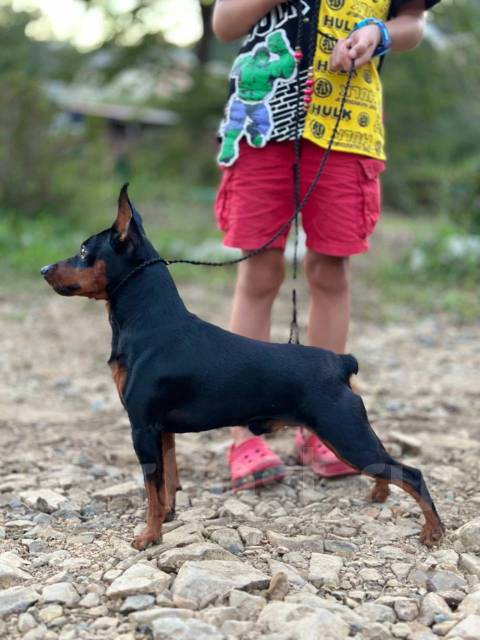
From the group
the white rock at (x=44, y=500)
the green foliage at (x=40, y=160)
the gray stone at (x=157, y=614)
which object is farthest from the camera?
the green foliage at (x=40, y=160)

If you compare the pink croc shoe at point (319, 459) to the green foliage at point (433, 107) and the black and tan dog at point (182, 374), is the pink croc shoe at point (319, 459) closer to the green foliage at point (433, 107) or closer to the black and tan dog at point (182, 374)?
the black and tan dog at point (182, 374)

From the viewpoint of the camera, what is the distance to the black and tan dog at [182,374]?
259 cm

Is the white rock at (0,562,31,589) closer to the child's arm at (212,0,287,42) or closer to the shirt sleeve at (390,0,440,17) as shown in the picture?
the child's arm at (212,0,287,42)

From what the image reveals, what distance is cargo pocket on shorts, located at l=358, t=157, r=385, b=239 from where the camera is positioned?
318 cm

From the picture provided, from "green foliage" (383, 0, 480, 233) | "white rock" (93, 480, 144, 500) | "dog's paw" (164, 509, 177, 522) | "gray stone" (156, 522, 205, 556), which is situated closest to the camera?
"gray stone" (156, 522, 205, 556)

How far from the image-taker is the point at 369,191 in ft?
10.5

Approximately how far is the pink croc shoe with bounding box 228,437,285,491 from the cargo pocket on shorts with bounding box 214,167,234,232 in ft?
2.96

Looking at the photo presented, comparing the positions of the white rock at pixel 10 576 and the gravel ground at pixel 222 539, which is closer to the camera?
the gravel ground at pixel 222 539

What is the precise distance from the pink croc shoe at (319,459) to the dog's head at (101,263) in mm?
1069

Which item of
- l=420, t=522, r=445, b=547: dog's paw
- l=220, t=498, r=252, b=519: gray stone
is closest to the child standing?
l=220, t=498, r=252, b=519: gray stone

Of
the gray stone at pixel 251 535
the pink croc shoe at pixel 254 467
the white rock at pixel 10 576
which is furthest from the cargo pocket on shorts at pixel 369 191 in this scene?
the white rock at pixel 10 576

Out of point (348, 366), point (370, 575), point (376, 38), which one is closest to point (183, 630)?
point (370, 575)

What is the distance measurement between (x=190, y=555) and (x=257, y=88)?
1.75 m

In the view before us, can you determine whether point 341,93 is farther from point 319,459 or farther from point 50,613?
point 50,613
